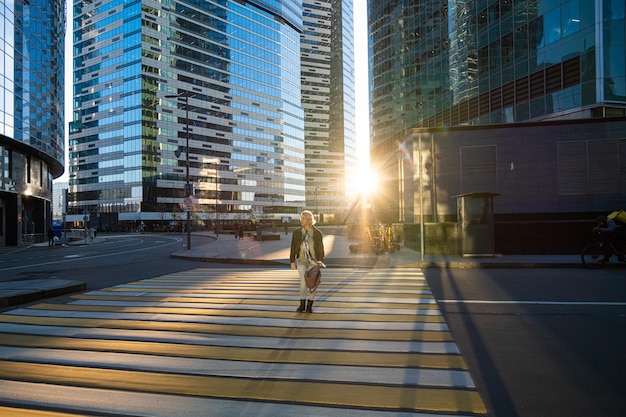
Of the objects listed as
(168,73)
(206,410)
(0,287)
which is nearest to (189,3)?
(168,73)

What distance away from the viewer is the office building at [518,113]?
61.1 feet

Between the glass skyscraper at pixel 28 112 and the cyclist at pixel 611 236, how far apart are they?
1489 inches

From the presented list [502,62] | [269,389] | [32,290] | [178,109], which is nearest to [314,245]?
[269,389]

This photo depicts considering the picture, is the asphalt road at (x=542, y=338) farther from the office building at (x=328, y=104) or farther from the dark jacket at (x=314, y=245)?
the office building at (x=328, y=104)

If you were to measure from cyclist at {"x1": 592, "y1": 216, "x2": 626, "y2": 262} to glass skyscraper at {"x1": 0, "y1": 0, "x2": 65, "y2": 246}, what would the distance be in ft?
124

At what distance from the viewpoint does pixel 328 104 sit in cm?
16412

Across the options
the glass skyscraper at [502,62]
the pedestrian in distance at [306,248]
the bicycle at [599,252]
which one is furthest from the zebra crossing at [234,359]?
the glass skyscraper at [502,62]

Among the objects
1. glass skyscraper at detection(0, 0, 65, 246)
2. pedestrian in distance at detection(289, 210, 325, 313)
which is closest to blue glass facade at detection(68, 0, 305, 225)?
glass skyscraper at detection(0, 0, 65, 246)

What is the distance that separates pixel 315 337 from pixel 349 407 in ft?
6.99

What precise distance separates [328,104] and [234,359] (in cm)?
16550

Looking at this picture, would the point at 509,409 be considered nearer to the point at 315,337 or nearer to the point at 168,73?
the point at 315,337

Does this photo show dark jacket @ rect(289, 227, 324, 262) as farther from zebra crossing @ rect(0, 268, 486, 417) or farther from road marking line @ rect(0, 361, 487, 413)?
road marking line @ rect(0, 361, 487, 413)

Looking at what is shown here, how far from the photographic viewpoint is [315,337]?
18.4 ft

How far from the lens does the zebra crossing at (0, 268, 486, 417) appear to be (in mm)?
3607
